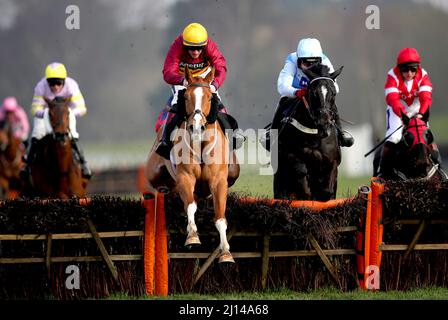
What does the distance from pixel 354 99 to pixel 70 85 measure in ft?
135

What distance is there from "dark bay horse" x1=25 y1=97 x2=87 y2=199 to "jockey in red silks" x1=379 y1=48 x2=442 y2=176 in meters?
3.91

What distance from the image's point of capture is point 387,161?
1045cm

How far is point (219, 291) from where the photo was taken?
24.7 feet

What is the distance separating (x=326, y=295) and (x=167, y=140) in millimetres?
2092

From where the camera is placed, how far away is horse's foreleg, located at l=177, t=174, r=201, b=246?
7.18 m

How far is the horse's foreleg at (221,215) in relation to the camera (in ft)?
23.7

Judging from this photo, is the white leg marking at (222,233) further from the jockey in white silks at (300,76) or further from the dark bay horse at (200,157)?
the jockey in white silks at (300,76)

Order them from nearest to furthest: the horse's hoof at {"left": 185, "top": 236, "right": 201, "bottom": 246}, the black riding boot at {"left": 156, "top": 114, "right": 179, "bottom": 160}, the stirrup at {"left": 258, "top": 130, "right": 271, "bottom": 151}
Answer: the horse's hoof at {"left": 185, "top": 236, "right": 201, "bottom": 246} < the black riding boot at {"left": 156, "top": 114, "right": 179, "bottom": 160} < the stirrup at {"left": 258, "top": 130, "right": 271, "bottom": 151}

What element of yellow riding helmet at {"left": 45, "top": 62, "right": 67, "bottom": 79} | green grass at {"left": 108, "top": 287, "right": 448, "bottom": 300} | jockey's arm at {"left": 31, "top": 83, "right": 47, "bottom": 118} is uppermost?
yellow riding helmet at {"left": 45, "top": 62, "right": 67, "bottom": 79}

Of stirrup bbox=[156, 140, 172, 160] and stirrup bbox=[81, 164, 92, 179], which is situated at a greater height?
stirrup bbox=[156, 140, 172, 160]

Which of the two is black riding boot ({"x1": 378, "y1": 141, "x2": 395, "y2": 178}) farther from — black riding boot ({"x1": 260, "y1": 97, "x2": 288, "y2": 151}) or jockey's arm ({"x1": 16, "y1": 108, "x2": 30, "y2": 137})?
jockey's arm ({"x1": 16, "y1": 108, "x2": 30, "y2": 137})

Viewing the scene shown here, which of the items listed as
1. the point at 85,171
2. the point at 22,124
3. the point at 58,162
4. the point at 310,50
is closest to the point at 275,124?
the point at 310,50

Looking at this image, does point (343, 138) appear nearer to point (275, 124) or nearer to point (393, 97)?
point (275, 124)

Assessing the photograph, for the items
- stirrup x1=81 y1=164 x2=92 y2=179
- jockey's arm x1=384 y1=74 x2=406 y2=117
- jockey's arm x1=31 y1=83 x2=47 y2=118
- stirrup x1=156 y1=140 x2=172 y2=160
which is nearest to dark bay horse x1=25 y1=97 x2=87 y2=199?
stirrup x1=81 y1=164 x2=92 y2=179
